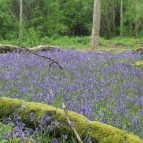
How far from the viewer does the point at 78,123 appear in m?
3.45

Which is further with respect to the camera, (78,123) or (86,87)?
(86,87)

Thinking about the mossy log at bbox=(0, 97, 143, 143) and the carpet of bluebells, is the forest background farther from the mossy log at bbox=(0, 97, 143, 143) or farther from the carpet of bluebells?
the mossy log at bbox=(0, 97, 143, 143)

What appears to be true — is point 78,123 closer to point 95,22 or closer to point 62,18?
point 95,22

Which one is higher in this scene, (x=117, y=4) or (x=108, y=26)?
(x=117, y=4)

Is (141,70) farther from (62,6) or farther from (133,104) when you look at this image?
(62,6)

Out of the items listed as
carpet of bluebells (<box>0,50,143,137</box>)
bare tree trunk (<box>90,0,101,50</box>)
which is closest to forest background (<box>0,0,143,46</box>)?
bare tree trunk (<box>90,0,101,50</box>)

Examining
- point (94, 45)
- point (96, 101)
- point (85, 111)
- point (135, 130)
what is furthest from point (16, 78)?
point (94, 45)

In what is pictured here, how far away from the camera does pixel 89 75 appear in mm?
7906

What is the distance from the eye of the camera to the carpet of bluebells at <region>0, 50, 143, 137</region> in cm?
460

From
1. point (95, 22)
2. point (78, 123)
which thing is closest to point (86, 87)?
point (78, 123)

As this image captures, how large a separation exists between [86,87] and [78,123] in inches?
121

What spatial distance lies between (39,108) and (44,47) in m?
10.5

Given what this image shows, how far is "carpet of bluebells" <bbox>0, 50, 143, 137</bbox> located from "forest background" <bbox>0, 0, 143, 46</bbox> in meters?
22.1

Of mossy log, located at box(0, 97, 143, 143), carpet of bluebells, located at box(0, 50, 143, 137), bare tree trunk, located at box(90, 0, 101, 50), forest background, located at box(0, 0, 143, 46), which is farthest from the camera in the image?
forest background, located at box(0, 0, 143, 46)
